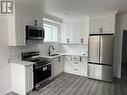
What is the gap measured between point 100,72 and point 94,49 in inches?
36.7

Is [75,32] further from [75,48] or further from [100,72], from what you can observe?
[100,72]

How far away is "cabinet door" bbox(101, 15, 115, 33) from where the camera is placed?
13.2 ft

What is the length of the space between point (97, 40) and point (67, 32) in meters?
2.03

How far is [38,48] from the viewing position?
425 cm

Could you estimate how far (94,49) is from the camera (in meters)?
4.20

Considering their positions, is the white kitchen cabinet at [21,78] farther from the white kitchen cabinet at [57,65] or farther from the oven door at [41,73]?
the white kitchen cabinet at [57,65]

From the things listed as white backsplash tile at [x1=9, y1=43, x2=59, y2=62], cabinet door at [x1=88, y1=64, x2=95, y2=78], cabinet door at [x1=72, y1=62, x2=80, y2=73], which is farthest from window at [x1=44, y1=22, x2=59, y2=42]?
cabinet door at [x1=88, y1=64, x2=95, y2=78]

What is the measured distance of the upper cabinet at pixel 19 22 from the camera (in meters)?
2.97

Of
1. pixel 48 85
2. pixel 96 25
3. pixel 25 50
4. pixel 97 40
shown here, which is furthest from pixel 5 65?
pixel 96 25

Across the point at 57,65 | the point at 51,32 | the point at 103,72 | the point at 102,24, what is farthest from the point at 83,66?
the point at 51,32

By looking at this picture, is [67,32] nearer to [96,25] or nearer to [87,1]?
[96,25]

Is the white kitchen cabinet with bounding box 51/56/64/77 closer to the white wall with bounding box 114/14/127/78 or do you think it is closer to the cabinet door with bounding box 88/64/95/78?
the cabinet door with bounding box 88/64/95/78

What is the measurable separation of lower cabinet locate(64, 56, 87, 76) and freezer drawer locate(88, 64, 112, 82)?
1.18 ft

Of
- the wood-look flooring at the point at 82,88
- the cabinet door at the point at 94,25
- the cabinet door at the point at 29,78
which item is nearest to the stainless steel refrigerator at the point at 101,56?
the cabinet door at the point at 94,25
